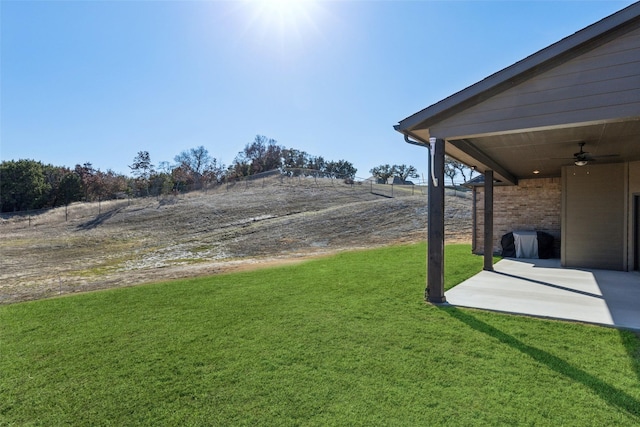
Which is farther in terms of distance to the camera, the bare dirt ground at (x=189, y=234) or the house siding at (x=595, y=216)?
the bare dirt ground at (x=189, y=234)

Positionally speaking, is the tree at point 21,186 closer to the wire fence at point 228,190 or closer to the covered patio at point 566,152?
the wire fence at point 228,190

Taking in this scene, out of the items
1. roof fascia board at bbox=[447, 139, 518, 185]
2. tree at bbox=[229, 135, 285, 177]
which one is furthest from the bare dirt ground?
tree at bbox=[229, 135, 285, 177]

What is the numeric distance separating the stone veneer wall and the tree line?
26.8m

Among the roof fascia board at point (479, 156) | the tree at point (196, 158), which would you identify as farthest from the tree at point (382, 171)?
the roof fascia board at point (479, 156)

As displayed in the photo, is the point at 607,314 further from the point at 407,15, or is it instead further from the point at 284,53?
the point at 284,53

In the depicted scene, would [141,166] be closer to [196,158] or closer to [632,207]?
[196,158]

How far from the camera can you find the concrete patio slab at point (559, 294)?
420 cm

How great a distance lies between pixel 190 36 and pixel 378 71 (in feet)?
17.6

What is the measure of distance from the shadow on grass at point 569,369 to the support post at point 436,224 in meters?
0.70

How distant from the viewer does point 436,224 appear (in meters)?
4.64

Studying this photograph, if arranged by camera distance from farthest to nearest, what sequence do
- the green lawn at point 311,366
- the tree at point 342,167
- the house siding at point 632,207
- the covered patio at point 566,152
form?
the tree at point 342,167
the house siding at point 632,207
the covered patio at point 566,152
the green lawn at point 311,366

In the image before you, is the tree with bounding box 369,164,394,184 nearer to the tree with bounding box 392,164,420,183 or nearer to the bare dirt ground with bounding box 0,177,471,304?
the tree with bounding box 392,164,420,183

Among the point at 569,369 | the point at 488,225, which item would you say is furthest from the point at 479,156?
the point at 569,369

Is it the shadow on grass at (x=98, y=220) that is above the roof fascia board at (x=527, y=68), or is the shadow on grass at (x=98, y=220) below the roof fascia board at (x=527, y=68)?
below
